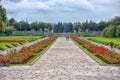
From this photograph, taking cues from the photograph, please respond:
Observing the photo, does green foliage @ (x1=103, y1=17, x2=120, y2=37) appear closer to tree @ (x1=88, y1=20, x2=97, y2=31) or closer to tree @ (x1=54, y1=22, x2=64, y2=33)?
tree @ (x1=88, y1=20, x2=97, y2=31)

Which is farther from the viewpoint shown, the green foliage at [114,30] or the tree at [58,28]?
the tree at [58,28]

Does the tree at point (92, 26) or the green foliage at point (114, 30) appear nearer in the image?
the green foliage at point (114, 30)

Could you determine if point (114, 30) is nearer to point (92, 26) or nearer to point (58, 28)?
point (92, 26)

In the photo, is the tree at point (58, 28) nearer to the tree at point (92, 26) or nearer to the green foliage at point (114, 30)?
the tree at point (92, 26)

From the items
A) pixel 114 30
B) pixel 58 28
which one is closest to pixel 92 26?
pixel 58 28

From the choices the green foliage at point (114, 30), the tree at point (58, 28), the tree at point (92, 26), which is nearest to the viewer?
the green foliage at point (114, 30)

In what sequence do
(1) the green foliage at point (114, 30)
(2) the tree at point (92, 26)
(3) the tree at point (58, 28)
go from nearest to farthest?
(1) the green foliage at point (114, 30), (2) the tree at point (92, 26), (3) the tree at point (58, 28)

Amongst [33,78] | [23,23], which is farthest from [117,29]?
[23,23]

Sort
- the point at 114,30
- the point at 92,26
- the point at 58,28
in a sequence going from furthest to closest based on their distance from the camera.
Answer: the point at 58,28
the point at 92,26
the point at 114,30

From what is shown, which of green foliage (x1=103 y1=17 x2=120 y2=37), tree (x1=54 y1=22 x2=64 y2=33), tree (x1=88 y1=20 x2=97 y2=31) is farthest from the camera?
tree (x1=54 y1=22 x2=64 y2=33)

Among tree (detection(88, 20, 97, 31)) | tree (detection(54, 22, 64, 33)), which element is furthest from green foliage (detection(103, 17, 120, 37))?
tree (detection(54, 22, 64, 33))

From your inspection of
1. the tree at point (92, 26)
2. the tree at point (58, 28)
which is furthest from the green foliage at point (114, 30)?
the tree at point (58, 28)

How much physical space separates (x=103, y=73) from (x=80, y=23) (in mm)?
147337

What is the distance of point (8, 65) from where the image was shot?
17812mm
